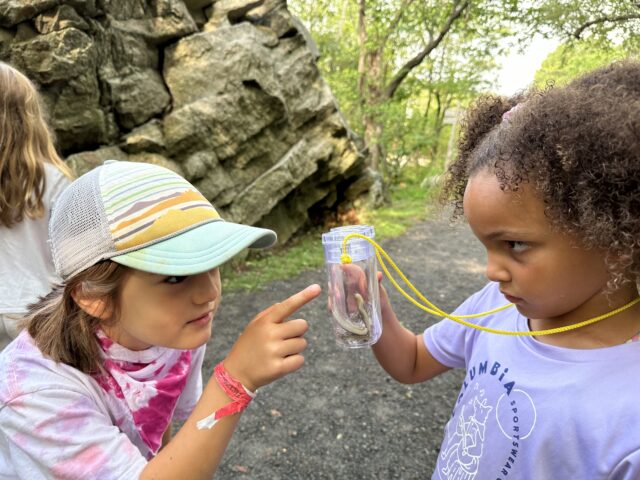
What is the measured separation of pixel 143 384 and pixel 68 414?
0.26 m

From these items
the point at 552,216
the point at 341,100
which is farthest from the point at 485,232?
the point at 341,100

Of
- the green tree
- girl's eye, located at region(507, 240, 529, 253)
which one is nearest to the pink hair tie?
girl's eye, located at region(507, 240, 529, 253)

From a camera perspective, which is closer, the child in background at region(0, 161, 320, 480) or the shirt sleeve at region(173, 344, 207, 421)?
the child in background at region(0, 161, 320, 480)

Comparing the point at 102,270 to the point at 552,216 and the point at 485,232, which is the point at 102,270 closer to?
the point at 485,232

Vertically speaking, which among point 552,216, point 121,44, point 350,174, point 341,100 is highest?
point 552,216

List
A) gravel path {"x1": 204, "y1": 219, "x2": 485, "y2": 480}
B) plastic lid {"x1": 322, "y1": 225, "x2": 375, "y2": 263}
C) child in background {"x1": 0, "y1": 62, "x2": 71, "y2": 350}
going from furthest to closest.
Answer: gravel path {"x1": 204, "y1": 219, "x2": 485, "y2": 480}, child in background {"x1": 0, "y1": 62, "x2": 71, "y2": 350}, plastic lid {"x1": 322, "y1": 225, "x2": 375, "y2": 263}

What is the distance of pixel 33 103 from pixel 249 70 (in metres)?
4.28

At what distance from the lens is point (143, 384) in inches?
52.6

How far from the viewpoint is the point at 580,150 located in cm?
87

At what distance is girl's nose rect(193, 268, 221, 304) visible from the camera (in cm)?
119

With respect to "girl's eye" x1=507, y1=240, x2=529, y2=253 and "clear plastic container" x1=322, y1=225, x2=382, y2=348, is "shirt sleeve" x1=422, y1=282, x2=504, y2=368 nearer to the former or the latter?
"clear plastic container" x1=322, y1=225, x2=382, y2=348

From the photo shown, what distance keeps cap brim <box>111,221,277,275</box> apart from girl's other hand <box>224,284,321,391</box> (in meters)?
0.21

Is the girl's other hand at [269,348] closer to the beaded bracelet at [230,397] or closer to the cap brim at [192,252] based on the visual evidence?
the beaded bracelet at [230,397]

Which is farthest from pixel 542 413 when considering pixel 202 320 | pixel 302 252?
pixel 302 252
